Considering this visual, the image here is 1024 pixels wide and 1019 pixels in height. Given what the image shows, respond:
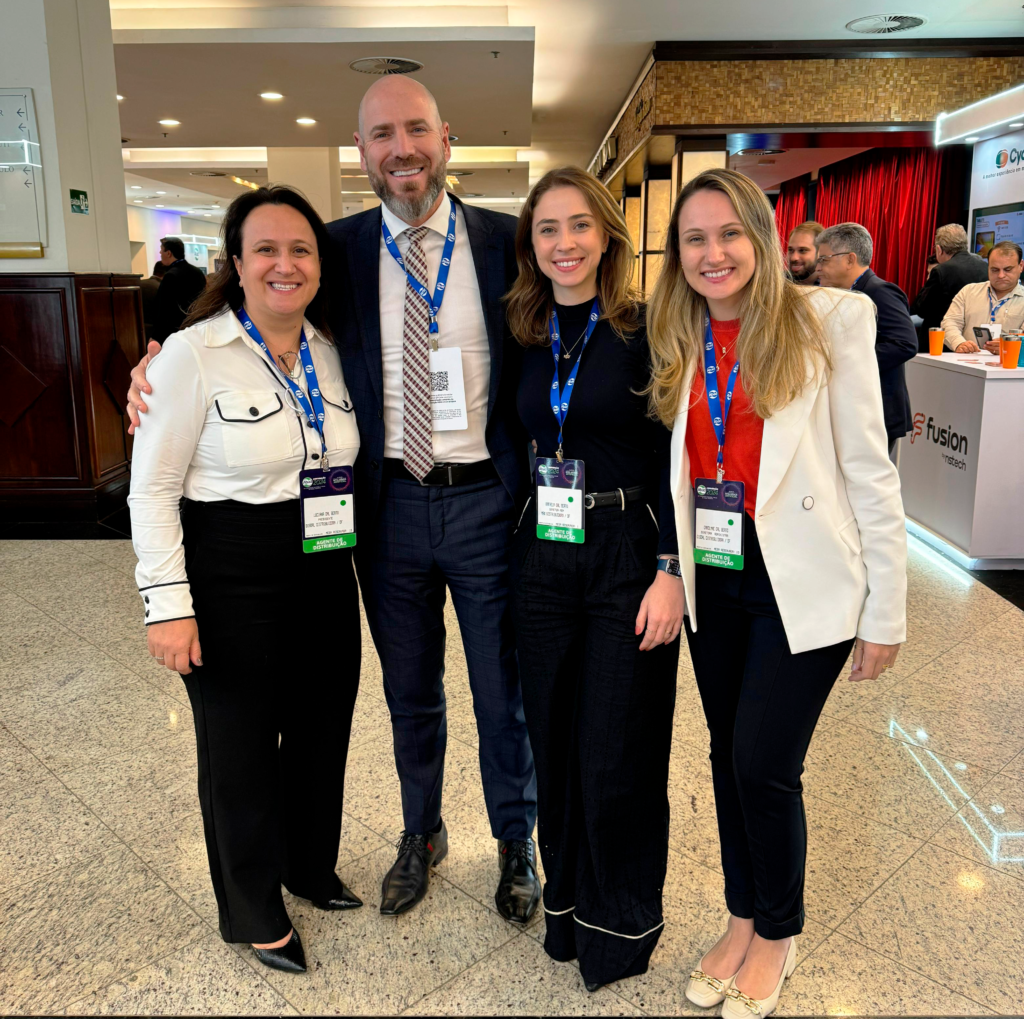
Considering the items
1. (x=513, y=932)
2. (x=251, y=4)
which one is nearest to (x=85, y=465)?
(x=251, y=4)

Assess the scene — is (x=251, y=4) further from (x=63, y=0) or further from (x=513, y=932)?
(x=513, y=932)

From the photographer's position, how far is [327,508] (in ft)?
5.25

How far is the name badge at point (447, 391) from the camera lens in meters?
1.73

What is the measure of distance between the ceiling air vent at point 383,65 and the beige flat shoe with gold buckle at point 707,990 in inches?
266

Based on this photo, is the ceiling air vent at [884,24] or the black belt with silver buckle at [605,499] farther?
the ceiling air vent at [884,24]

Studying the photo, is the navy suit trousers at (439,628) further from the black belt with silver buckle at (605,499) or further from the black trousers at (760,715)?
the black trousers at (760,715)

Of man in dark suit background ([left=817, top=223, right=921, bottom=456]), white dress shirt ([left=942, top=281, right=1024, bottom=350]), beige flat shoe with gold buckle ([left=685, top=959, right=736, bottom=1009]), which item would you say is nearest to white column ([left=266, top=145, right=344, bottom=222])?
white dress shirt ([left=942, top=281, right=1024, bottom=350])

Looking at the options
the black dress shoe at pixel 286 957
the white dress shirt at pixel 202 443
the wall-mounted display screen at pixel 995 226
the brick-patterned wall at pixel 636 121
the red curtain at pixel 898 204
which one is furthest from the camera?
the red curtain at pixel 898 204

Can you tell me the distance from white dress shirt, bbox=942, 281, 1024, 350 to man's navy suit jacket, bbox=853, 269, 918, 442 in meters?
2.04

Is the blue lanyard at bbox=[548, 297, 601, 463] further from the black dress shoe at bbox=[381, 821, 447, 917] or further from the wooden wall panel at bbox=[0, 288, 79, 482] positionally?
the wooden wall panel at bbox=[0, 288, 79, 482]

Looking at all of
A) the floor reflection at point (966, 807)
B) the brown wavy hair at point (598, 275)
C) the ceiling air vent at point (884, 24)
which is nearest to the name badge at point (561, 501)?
the brown wavy hair at point (598, 275)

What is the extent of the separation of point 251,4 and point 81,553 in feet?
14.7

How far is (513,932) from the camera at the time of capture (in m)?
1.79

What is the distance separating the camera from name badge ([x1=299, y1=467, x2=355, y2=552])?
5.17ft
